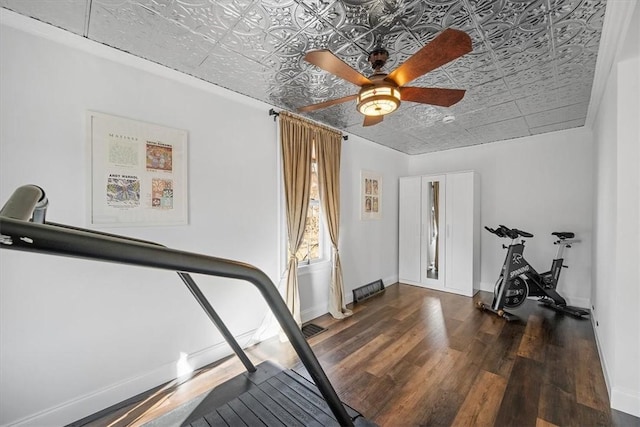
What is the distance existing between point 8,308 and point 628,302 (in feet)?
13.2

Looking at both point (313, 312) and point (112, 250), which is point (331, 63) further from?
point (313, 312)

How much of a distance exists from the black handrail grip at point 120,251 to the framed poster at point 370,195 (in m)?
3.55

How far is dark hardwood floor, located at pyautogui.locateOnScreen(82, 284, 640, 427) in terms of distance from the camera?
1887mm

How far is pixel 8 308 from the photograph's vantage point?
1656mm

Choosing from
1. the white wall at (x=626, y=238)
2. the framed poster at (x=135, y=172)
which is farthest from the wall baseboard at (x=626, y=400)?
the framed poster at (x=135, y=172)

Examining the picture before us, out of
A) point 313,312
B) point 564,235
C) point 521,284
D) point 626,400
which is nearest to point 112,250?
point 626,400

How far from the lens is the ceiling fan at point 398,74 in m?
1.44

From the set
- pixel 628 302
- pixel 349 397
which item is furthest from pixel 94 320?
pixel 628 302

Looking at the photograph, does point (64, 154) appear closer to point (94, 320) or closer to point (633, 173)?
point (94, 320)

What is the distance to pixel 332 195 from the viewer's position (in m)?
3.65

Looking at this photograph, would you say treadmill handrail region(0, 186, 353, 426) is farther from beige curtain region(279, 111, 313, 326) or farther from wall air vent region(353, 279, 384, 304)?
wall air vent region(353, 279, 384, 304)

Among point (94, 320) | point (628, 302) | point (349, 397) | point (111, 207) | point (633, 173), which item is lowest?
point (349, 397)

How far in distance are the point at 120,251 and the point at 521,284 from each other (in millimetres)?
4484

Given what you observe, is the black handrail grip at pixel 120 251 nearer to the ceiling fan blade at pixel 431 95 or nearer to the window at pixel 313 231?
the ceiling fan blade at pixel 431 95
